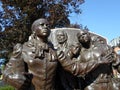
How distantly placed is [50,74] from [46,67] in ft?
0.40

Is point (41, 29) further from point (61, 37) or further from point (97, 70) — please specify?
point (97, 70)

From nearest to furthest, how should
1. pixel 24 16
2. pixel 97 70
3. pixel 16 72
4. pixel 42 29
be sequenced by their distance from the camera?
pixel 16 72
pixel 42 29
pixel 97 70
pixel 24 16

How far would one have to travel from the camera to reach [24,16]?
71.4ft

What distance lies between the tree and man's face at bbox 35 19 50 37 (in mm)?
14763

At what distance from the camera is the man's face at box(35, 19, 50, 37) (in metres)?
5.73

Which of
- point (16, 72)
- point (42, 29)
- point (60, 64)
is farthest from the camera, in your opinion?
point (60, 64)

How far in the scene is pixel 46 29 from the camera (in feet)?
18.9

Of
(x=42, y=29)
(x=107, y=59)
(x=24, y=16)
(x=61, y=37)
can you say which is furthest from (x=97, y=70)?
(x=24, y=16)

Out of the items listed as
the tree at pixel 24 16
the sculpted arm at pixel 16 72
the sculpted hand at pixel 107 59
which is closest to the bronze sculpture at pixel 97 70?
the sculpted hand at pixel 107 59

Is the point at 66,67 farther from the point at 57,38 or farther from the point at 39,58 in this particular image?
the point at 57,38

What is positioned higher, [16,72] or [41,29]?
[41,29]

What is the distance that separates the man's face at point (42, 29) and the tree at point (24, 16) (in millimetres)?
14763

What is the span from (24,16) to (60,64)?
16067 mm

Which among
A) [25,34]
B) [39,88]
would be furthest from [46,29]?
[25,34]
